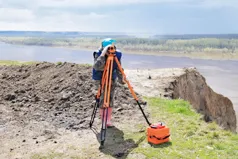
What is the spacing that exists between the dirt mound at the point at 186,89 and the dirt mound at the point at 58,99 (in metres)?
2.72

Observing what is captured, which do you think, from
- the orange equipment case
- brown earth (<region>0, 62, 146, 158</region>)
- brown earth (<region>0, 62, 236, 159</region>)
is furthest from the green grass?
brown earth (<region>0, 62, 146, 158</region>)

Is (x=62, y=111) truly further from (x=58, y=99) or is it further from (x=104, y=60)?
(x=104, y=60)

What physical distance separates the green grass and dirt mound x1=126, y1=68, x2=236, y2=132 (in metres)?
3.44

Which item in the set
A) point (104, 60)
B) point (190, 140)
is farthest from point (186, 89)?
point (104, 60)

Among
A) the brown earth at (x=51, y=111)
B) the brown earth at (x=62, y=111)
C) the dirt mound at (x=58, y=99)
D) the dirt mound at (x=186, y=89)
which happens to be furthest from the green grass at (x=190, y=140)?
the dirt mound at (x=186, y=89)

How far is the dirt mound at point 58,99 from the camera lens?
1045cm

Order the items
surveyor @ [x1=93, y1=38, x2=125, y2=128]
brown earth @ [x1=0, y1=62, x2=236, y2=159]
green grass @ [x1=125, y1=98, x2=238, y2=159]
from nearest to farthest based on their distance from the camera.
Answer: green grass @ [x1=125, y1=98, x2=238, y2=159], brown earth @ [x1=0, y1=62, x2=236, y2=159], surveyor @ [x1=93, y1=38, x2=125, y2=128]

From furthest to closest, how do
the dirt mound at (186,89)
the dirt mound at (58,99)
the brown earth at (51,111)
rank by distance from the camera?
the dirt mound at (186,89), the dirt mound at (58,99), the brown earth at (51,111)

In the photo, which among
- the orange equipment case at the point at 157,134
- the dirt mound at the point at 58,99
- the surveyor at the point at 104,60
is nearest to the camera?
the orange equipment case at the point at 157,134

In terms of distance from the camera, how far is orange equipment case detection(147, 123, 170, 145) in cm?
809

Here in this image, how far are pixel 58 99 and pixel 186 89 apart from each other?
9.50 m

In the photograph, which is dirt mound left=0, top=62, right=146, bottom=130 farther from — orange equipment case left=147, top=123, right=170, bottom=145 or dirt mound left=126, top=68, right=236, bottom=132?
dirt mound left=126, top=68, right=236, bottom=132

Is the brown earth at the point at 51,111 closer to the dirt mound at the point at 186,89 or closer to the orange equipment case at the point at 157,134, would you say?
the orange equipment case at the point at 157,134

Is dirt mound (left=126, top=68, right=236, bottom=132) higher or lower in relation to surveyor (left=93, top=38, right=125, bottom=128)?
lower
